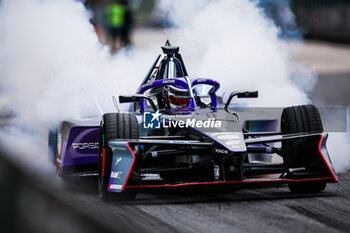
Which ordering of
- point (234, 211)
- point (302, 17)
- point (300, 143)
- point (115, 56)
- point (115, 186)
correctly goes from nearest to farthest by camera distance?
point (234, 211) < point (115, 186) < point (300, 143) < point (115, 56) < point (302, 17)

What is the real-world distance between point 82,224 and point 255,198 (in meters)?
4.87

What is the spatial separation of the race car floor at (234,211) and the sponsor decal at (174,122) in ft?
2.54

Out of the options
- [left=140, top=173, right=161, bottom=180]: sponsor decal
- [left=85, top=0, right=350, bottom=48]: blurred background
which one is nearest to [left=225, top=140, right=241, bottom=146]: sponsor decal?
[left=140, top=173, right=161, bottom=180]: sponsor decal

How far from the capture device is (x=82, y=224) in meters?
2.09

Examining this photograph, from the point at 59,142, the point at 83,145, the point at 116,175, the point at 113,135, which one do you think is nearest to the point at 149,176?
the point at 116,175

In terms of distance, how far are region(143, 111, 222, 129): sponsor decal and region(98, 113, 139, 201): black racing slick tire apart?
579 mm

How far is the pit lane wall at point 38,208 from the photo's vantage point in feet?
6.90

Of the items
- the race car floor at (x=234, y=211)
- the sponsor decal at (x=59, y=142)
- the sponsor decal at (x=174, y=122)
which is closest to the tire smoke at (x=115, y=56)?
the sponsor decal at (x=59, y=142)

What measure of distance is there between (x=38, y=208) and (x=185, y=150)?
4829 mm

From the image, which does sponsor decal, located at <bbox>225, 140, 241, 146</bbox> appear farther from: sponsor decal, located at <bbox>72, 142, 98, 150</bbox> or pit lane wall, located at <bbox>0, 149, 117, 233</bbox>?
pit lane wall, located at <bbox>0, 149, 117, 233</bbox>

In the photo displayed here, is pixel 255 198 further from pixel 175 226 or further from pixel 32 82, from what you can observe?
pixel 32 82

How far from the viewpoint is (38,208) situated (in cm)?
229

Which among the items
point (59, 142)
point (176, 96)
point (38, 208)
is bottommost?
point (59, 142)

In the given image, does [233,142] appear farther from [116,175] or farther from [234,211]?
[116,175]
